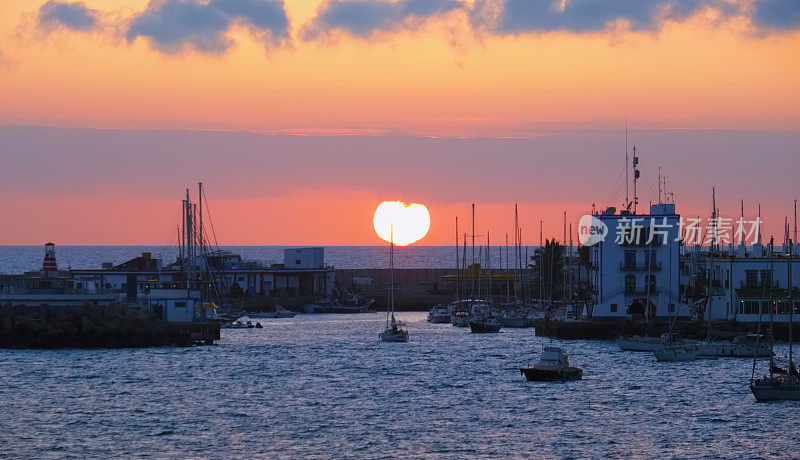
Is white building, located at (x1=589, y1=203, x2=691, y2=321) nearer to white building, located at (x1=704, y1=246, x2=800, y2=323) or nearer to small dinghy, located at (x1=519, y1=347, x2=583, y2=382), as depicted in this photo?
white building, located at (x1=704, y1=246, x2=800, y2=323)

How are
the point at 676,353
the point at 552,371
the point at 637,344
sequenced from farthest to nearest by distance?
1. the point at 637,344
2. the point at 676,353
3. the point at 552,371

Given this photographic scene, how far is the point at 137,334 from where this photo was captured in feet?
288

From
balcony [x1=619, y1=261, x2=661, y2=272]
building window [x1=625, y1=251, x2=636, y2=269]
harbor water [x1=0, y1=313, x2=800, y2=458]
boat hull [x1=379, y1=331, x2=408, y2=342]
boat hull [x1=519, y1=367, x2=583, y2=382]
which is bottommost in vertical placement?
harbor water [x1=0, y1=313, x2=800, y2=458]

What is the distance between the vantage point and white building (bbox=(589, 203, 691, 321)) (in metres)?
98.1

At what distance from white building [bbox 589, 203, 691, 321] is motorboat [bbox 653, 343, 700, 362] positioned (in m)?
17.5

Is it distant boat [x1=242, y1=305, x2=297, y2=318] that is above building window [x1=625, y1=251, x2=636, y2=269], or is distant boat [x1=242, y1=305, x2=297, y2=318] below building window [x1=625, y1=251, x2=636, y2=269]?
below

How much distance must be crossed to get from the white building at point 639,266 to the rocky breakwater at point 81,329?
117 feet

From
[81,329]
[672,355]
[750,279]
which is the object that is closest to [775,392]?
[672,355]

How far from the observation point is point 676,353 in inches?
3113

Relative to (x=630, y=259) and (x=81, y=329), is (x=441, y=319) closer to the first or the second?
(x=630, y=259)

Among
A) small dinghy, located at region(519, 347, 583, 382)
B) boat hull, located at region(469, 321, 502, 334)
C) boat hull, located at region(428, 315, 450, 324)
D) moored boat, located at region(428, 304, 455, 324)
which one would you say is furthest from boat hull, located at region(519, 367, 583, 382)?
moored boat, located at region(428, 304, 455, 324)

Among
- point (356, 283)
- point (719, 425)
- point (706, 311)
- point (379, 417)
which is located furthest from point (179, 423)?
point (356, 283)

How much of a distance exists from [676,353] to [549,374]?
1628 centimetres

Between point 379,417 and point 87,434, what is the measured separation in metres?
13.3
